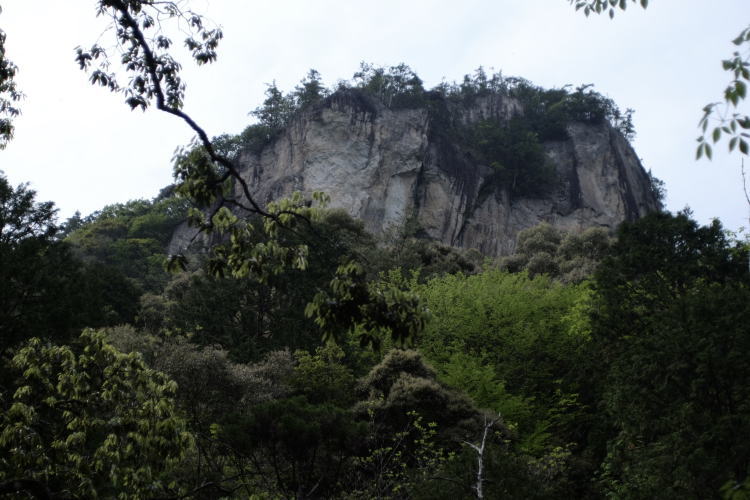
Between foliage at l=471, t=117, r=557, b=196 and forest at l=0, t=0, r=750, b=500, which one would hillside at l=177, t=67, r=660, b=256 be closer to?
foliage at l=471, t=117, r=557, b=196

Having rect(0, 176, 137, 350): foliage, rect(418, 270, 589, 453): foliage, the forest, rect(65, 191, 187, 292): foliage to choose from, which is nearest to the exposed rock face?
rect(65, 191, 187, 292): foliage

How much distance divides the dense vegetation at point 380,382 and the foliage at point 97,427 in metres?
0.03

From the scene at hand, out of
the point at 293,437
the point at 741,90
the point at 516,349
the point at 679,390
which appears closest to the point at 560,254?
the point at 516,349

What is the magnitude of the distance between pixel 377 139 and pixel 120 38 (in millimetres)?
55864

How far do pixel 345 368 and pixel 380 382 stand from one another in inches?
111

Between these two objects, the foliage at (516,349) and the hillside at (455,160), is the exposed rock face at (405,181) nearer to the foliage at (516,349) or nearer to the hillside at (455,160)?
the hillside at (455,160)

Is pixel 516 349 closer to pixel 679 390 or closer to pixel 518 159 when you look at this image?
pixel 679 390

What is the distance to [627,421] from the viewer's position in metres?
15.1

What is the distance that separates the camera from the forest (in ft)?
17.2

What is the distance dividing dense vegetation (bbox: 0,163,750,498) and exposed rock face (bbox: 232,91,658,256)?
26.6 meters

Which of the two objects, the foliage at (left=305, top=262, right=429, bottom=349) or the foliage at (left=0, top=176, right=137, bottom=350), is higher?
the foliage at (left=0, top=176, right=137, bottom=350)

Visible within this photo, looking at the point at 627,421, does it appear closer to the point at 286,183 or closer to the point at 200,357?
the point at 200,357

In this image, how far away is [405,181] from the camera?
59594 mm

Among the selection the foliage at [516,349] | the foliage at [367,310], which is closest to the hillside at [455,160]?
the foliage at [516,349]
